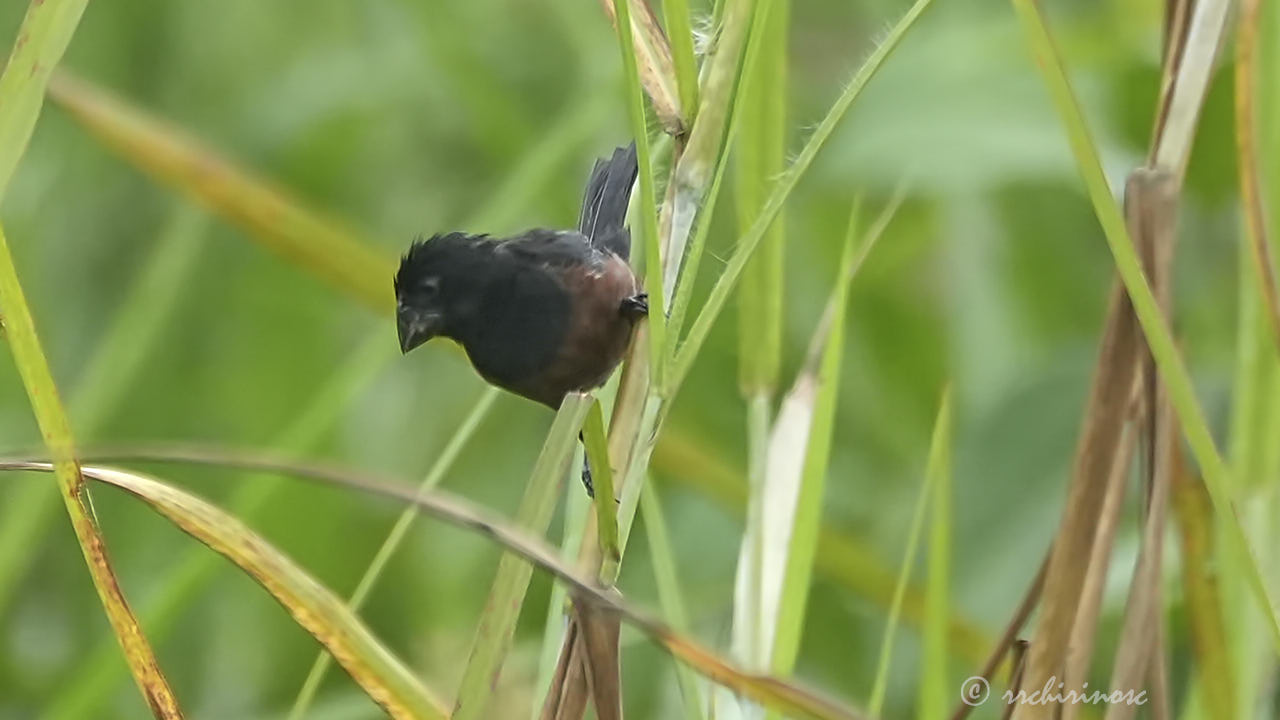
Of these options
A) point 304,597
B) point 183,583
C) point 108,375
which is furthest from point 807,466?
point 108,375

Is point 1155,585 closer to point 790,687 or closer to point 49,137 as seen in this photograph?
point 790,687

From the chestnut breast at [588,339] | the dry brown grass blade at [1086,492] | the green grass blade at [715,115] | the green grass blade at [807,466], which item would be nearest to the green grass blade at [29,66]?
the green grass blade at [715,115]

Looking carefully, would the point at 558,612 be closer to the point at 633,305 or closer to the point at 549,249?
the point at 633,305

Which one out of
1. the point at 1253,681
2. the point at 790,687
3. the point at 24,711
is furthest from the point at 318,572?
the point at 790,687

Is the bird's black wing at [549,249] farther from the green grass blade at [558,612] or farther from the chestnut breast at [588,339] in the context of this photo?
the green grass blade at [558,612]

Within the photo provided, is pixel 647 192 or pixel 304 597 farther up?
pixel 647 192

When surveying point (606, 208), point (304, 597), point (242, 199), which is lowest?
point (304, 597)

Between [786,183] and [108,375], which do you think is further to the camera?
[108,375]
